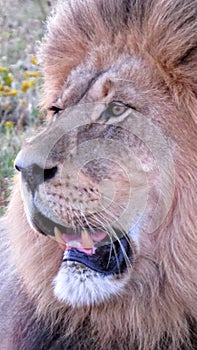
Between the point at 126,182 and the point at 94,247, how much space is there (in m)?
0.25

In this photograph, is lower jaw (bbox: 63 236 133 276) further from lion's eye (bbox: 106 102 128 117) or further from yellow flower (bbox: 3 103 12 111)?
yellow flower (bbox: 3 103 12 111)

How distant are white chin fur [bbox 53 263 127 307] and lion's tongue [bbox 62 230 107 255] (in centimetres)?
7

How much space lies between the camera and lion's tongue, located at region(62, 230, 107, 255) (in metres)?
2.82

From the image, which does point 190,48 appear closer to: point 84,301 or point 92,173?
point 92,173

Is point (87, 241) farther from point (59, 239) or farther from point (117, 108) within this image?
point (117, 108)

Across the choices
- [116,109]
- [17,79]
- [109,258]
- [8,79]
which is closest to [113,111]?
[116,109]

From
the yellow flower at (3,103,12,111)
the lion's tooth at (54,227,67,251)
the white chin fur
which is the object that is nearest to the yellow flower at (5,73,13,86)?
the yellow flower at (3,103,12,111)

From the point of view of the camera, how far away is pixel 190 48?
2.73 metres

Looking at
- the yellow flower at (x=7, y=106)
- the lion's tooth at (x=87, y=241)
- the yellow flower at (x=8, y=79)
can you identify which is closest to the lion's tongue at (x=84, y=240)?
the lion's tooth at (x=87, y=241)

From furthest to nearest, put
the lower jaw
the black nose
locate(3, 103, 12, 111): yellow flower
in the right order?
locate(3, 103, 12, 111): yellow flower < the lower jaw < the black nose

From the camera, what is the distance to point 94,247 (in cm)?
284

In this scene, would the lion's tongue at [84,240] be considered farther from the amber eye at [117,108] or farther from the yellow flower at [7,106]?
the yellow flower at [7,106]

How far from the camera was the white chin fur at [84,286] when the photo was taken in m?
2.72

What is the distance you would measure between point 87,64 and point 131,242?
61 centimetres
